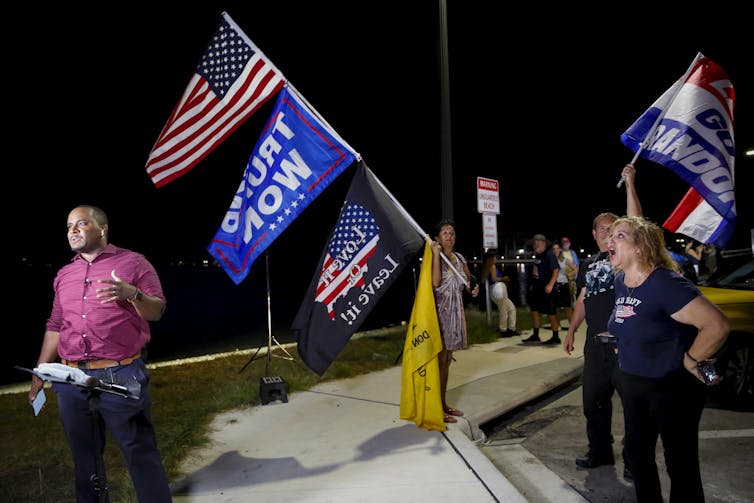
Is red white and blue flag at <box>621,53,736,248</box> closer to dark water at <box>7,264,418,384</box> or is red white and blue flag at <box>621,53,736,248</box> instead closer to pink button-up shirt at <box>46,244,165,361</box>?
pink button-up shirt at <box>46,244,165,361</box>

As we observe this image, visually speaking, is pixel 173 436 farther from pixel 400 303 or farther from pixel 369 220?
pixel 400 303

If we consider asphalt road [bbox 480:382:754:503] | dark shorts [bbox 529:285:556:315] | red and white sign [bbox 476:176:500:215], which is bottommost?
asphalt road [bbox 480:382:754:503]

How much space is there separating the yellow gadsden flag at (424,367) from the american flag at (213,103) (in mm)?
2083

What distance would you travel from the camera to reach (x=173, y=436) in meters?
4.46

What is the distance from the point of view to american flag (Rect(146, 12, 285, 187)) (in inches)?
177

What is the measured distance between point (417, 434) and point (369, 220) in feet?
6.39

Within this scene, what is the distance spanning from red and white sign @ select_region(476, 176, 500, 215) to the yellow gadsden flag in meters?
5.34

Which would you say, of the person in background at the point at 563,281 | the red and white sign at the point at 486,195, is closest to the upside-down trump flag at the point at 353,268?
the red and white sign at the point at 486,195

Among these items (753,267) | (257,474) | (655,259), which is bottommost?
(257,474)

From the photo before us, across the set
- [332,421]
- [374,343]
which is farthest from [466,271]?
[374,343]

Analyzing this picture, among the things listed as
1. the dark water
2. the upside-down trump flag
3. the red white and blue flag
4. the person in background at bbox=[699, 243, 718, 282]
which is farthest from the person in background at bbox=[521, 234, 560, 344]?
the person in background at bbox=[699, 243, 718, 282]

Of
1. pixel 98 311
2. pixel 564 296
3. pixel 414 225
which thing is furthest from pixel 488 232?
pixel 98 311

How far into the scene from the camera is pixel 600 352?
3.87 meters

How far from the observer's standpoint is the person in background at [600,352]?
383cm
